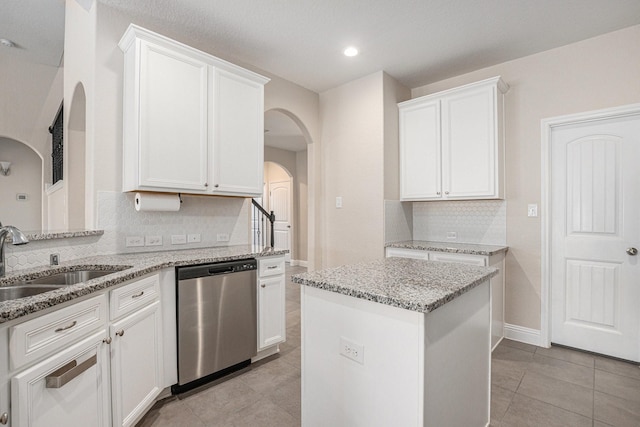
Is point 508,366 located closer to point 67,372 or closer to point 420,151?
point 420,151

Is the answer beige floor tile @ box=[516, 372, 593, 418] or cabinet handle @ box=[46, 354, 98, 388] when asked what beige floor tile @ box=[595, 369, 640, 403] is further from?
cabinet handle @ box=[46, 354, 98, 388]

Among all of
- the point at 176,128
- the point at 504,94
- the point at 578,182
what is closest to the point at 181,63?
the point at 176,128

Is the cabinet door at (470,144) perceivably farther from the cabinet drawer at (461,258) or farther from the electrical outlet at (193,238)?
the electrical outlet at (193,238)

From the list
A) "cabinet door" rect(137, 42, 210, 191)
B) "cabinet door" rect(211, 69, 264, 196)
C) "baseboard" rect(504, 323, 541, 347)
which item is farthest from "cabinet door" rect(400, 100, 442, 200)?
"cabinet door" rect(137, 42, 210, 191)

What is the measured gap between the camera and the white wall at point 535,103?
2723mm

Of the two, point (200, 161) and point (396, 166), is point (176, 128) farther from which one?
point (396, 166)

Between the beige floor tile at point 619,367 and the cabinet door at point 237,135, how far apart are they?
3.32 meters

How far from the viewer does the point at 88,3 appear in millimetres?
2377

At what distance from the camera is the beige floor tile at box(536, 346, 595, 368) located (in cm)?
267

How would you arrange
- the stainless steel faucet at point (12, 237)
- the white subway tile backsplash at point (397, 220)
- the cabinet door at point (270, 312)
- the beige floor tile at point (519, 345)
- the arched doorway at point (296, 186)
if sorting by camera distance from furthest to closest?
the arched doorway at point (296, 186)
the white subway tile backsplash at point (397, 220)
the beige floor tile at point (519, 345)
the cabinet door at point (270, 312)
the stainless steel faucet at point (12, 237)

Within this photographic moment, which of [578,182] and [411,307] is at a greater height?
[578,182]

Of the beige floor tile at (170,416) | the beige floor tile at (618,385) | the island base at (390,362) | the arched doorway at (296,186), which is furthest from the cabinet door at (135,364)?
the arched doorway at (296,186)

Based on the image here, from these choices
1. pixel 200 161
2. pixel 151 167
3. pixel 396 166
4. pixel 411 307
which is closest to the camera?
pixel 411 307

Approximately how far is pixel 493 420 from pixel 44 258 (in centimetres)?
299
